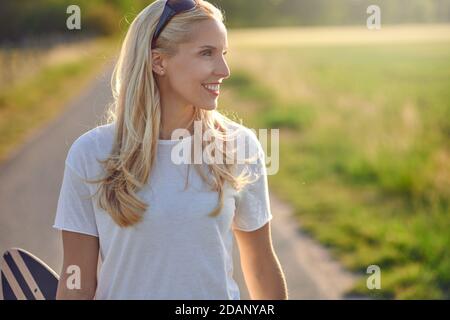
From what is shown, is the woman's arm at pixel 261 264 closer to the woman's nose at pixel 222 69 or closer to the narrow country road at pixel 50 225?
the woman's nose at pixel 222 69

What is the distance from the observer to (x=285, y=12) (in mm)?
71250

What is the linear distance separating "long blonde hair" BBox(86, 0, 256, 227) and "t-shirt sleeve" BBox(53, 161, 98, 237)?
4cm

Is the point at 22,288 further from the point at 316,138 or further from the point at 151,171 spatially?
the point at 316,138

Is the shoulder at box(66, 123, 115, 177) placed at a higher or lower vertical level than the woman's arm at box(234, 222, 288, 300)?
higher

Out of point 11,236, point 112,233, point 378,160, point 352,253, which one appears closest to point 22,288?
point 112,233

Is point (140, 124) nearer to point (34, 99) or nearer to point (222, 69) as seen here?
point (222, 69)

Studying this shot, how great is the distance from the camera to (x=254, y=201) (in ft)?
6.72

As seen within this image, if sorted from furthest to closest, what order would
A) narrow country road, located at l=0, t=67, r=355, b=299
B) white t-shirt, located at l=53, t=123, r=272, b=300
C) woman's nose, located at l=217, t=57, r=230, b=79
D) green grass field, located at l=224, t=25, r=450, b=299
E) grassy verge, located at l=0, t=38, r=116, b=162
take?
grassy verge, located at l=0, t=38, r=116, b=162, green grass field, located at l=224, t=25, r=450, b=299, narrow country road, located at l=0, t=67, r=355, b=299, woman's nose, located at l=217, t=57, r=230, b=79, white t-shirt, located at l=53, t=123, r=272, b=300

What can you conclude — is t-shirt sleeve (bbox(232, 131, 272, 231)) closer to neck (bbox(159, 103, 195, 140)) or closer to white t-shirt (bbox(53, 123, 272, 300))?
white t-shirt (bbox(53, 123, 272, 300))

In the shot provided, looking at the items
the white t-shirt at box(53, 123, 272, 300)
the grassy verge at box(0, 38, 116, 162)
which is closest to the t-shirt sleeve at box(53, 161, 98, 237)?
the white t-shirt at box(53, 123, 272, 300)

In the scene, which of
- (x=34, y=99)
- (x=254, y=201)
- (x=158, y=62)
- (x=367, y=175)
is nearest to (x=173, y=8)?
(x=158, y=62)

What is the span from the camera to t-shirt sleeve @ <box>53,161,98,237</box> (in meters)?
1.95

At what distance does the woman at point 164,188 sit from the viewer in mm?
1901
